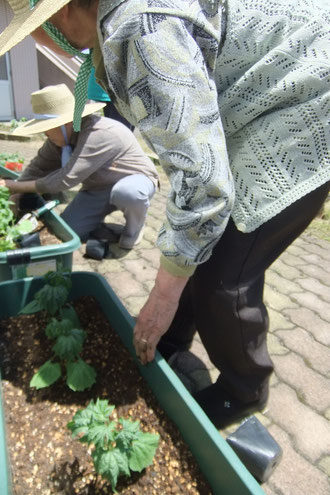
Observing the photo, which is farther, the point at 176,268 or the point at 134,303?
the point at 134,303

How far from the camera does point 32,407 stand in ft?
4.39

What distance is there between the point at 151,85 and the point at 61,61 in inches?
384

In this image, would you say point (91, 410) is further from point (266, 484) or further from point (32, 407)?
point (266, 484)

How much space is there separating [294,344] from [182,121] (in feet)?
5.69

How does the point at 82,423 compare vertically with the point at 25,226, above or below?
above

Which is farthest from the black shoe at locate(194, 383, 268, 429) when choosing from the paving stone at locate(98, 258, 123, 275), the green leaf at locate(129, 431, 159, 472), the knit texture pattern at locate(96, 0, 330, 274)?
the paving stone at locate(98, 258, 123, 275)

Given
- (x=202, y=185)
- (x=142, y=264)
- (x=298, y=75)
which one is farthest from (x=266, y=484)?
(x=142, y=264)

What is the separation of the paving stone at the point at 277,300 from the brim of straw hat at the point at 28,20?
2.11 metres

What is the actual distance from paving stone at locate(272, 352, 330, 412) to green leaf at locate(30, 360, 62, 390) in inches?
44.8

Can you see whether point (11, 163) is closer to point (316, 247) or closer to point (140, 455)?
point (316, 247)

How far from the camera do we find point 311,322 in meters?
2.40

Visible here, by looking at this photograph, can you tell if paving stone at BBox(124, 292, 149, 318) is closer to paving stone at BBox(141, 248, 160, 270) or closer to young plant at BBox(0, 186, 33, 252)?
paving stone at BBox(141, 248, 160, 270)

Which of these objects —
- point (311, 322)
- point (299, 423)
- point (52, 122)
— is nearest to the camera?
point (299, 423)

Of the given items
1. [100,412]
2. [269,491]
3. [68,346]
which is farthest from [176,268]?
[269,491]
